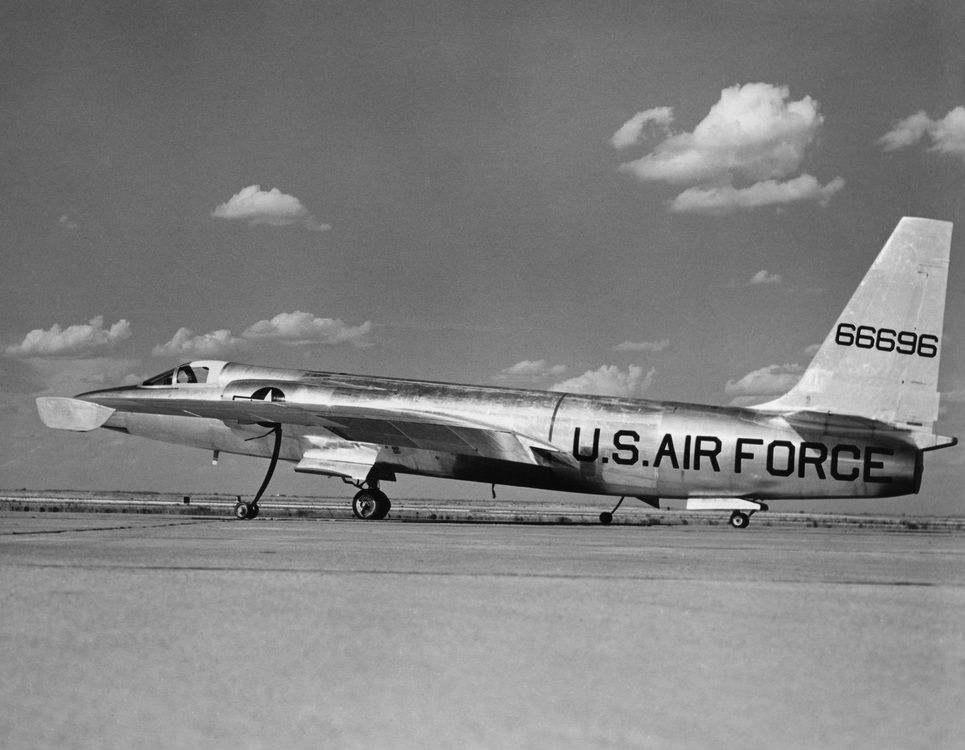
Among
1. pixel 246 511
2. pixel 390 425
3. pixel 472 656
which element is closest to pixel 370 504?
pixel 390 425

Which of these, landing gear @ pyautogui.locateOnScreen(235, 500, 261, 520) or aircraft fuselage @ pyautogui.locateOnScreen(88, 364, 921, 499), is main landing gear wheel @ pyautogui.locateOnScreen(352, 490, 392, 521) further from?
landing gear @ pyautogui.locateOnScreen(235, 500, 261, 520)

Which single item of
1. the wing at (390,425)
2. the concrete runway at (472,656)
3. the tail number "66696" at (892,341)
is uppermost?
the tail number "66696" at (892,341)

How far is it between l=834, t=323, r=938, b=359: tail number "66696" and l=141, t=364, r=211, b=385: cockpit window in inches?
655

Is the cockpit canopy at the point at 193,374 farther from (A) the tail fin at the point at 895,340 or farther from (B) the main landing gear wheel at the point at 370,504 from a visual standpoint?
(A) the tail fin at the point at 895,340

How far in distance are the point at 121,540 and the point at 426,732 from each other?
→ 11359 mm

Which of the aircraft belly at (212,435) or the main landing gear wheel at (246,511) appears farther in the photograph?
the aircraft belly at (212,435)

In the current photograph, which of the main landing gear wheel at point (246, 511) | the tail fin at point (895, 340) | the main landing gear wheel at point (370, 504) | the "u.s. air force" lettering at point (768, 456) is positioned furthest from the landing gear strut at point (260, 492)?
the tail fin at point (895, 340)

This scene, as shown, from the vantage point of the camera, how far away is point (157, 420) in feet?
93.2

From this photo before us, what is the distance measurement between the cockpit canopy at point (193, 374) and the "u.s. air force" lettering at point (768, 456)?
11217mm

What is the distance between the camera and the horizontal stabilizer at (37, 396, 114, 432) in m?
27.9

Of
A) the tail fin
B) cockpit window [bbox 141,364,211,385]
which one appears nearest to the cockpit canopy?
cockpit window [bbox 141,364,211,385]

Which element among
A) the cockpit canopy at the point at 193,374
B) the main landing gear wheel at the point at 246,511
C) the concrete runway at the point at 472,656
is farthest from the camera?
the cockpit canopy at the point at 193,374

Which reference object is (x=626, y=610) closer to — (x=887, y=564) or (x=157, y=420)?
(x=887, y=564)

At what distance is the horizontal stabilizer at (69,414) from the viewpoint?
2786cm
